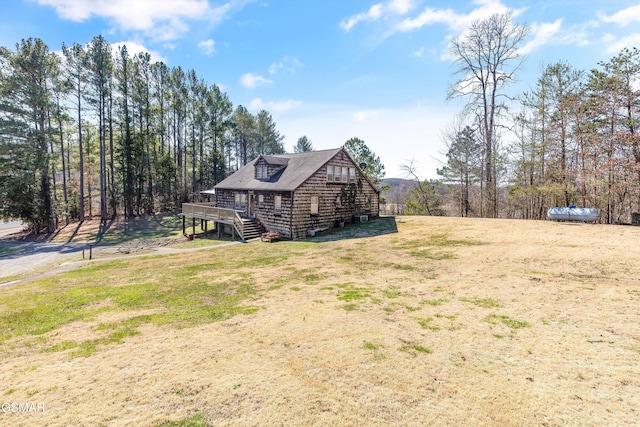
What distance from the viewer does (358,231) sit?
21359 mm

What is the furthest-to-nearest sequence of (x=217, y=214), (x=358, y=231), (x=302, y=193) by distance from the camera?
(x=217, y=214) < (x=358, y=231) < (x=302, y=193)

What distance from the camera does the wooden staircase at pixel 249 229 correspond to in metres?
21.7

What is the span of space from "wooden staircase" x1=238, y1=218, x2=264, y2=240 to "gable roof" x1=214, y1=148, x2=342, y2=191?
107 inches

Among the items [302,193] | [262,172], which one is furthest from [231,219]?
[302,193]

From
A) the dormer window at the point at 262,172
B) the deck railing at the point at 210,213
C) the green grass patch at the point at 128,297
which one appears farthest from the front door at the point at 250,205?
the green grass patch at the point at 128,297

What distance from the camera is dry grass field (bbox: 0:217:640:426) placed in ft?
14.0

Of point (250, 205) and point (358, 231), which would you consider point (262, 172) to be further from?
point (358, 231)

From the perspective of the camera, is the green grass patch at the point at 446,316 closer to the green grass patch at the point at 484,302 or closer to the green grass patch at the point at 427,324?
the green grass patch at the point at 427,324

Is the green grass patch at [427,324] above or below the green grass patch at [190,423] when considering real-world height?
above

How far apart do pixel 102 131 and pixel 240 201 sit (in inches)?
864

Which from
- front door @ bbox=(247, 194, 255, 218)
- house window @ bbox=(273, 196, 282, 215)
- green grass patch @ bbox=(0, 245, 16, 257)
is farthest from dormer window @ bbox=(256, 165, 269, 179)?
green grass patch @ bbox=(0, 245, 16, 257)

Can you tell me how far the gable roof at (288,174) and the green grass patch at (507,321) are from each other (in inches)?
590

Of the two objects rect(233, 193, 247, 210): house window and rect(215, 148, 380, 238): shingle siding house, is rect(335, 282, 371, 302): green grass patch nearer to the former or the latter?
rect(215, 148, 380, 238): shingle siding house

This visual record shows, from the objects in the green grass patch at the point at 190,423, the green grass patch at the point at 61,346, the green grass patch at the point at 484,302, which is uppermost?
the green grass patch at the point at 484,302
